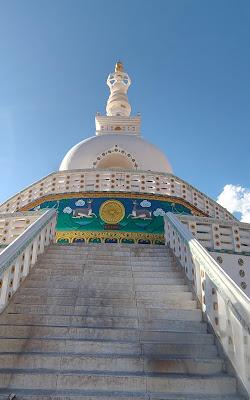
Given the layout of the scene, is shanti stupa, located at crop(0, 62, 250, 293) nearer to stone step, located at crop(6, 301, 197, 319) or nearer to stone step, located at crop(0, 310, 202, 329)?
stone step, located at crop(6, 301, 197, 319)

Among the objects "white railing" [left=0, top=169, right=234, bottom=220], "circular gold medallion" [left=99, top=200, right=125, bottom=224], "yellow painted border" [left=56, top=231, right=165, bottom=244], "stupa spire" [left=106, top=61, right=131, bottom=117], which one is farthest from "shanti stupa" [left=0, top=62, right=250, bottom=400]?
"stupa spire" [left=106, top=61, right=131, bottom=117]

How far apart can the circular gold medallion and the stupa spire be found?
1647 cm

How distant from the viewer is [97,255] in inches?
349

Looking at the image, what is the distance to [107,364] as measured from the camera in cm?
484

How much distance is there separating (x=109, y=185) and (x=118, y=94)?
17873mm

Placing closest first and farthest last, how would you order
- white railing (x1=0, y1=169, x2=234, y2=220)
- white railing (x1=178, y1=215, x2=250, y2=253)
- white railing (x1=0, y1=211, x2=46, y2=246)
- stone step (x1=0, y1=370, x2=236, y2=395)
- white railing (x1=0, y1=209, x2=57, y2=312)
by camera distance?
stone step (x1=0, y1=370, x2=236, y2=395) → white railing (x1=0, y1=209, x2=57, y2=312) → white railing (x1=178, y1=215, x2=250, y2=253) → white railing (x1=0, y1=211, x2=46, y2=246) → white railing (x1=0, y1=169, x2=234, y2=220)

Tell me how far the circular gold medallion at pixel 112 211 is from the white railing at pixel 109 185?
24.9 inches

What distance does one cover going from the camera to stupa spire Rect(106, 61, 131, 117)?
2950cm

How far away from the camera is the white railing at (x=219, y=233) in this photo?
32.4 ft

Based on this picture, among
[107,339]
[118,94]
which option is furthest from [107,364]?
[118,94]

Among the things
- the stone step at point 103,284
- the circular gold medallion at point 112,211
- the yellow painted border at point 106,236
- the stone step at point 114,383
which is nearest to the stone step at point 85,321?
the stone step at point 103,284

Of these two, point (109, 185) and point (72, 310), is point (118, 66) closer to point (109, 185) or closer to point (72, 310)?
point (109, 185)

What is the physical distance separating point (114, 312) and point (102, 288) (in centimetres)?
95

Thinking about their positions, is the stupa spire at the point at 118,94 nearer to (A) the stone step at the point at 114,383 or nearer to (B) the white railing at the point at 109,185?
(B) the white railing at the point at 109,185
